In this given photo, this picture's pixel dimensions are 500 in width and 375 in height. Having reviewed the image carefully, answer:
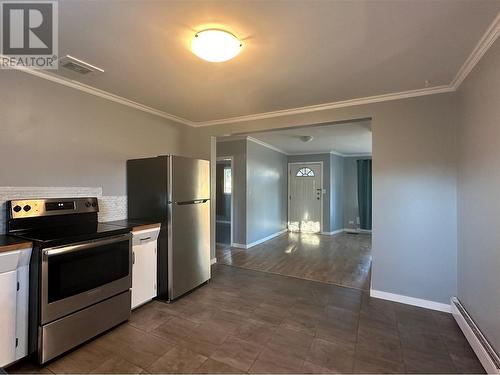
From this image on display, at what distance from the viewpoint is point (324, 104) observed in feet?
10.1

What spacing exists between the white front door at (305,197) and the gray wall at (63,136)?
191 inches

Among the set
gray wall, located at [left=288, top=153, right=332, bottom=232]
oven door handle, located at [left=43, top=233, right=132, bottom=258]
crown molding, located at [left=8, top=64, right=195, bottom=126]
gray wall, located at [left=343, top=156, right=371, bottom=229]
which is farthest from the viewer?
gray wall, located at [left=343, top=156, right=371, bottom=229]

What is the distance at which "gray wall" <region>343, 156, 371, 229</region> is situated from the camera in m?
7.45

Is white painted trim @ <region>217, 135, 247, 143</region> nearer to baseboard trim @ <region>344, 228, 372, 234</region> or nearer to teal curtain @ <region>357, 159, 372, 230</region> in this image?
teal curtain @ <region>357, 159, 372, 230</region>

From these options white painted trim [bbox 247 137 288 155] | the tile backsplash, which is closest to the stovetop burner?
the tile backsplash

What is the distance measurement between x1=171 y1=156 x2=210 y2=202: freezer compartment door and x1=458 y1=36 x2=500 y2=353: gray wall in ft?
8.63

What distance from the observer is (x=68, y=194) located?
8.24ft

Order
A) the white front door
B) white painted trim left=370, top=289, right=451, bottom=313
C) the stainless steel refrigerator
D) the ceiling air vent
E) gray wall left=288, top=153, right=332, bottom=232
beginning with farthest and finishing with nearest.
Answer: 1. the white front door
2. gray wall left=288, top=153, right=332, bottom=232
3. the stainless steel refrigerator
4. white painted trim left=370, top=289, right=451, bottom=313
5. the ceiling air vent

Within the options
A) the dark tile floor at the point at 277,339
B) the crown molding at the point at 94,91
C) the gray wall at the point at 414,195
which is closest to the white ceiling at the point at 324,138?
the gray wall at the point at 414,195

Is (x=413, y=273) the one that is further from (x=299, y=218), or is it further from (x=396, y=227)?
(x=299, y=218)

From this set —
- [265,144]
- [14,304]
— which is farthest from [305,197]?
[14,304]

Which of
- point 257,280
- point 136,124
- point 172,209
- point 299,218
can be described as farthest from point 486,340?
point 299,218

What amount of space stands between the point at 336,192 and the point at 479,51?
5608mm

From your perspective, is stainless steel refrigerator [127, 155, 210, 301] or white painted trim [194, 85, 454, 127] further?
stainless steel refrigerator [127, 155, 210, 301]
